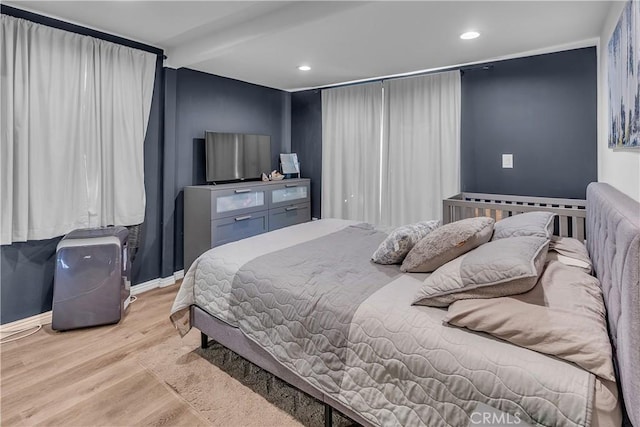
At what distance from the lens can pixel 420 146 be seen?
13.3ft

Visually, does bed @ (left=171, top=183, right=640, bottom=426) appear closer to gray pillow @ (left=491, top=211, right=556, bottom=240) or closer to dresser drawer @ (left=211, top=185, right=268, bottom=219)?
gray pillow @ (left=491, top=211, right=556, bottom=240)

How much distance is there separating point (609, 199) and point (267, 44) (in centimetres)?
264

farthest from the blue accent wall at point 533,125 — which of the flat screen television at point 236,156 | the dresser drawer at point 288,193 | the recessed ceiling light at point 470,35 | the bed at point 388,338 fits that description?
the flat screen television at point 236,156

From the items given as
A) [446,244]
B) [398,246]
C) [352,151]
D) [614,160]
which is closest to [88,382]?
[398,246]

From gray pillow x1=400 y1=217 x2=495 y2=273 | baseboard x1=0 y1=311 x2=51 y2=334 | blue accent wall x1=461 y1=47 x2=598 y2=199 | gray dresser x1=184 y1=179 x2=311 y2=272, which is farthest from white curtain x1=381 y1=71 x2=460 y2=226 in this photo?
baseboard x1=0 y1=311 x2=51 y2=334

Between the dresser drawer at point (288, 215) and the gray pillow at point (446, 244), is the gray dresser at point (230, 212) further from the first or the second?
the gray pillow at point (446, 244)

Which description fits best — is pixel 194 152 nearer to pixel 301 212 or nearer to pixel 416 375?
pixel 301 212

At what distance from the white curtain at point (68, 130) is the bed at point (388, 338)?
1.52 metres

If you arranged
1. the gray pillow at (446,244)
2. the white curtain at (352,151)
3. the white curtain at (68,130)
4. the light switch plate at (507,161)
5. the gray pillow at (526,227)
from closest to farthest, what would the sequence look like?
the gray pillow at (446,244) < the gray pillow at (526,227) < the white curtain at (68,130) < the light switch plate at (507,161) < the white curtain at (352,151)

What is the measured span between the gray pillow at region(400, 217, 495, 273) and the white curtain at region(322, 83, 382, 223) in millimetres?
2545

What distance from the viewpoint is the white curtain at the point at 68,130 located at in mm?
2652

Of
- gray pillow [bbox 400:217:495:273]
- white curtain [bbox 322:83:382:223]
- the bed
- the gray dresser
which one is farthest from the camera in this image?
white curtain [bbox 322:83:382:223]

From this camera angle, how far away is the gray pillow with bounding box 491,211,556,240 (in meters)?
1.91

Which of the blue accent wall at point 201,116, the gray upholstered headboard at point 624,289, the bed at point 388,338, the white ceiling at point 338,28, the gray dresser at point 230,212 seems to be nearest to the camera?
the gray upholstered headboard at point 624,289
